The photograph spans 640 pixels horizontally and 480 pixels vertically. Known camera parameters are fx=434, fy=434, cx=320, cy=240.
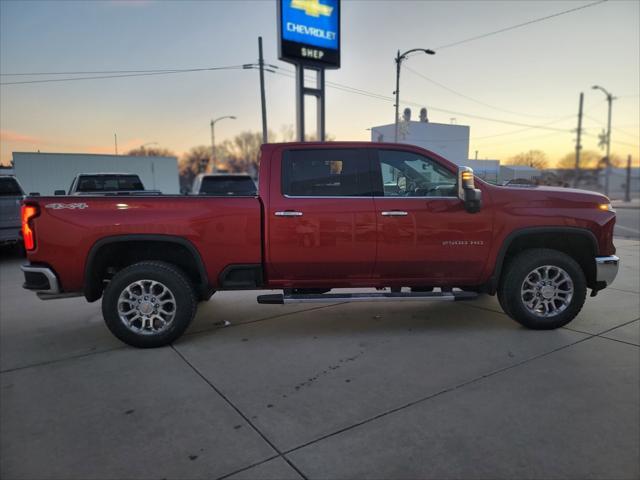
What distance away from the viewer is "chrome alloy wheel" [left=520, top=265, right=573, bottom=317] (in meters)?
4.55

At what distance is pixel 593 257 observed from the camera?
4652 mm

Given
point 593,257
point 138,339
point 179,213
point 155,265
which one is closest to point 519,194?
point 593,257

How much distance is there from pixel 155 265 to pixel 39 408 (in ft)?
5.04

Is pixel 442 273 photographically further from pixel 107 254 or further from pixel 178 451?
pixel 107 254

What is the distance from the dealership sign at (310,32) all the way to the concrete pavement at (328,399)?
42.2 feet

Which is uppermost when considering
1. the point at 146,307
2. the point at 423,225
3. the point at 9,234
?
the point at 423,225

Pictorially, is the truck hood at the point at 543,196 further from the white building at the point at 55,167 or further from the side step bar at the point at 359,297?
the white building at the point at 55,167

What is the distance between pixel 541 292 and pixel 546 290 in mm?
52

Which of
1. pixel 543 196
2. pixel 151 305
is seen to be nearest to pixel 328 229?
pixel 151 305

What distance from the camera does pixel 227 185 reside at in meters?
10.5

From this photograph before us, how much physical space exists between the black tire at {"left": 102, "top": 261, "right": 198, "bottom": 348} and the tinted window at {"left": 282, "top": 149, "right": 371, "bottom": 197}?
1388 millimetres

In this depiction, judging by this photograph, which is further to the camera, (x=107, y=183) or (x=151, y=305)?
(x=107, y=183)

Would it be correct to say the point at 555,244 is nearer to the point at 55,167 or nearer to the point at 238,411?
the point at 238,411

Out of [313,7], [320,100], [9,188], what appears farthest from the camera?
[320,100]
